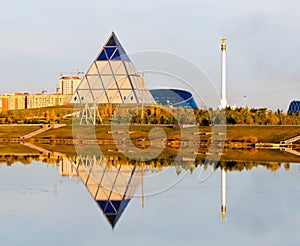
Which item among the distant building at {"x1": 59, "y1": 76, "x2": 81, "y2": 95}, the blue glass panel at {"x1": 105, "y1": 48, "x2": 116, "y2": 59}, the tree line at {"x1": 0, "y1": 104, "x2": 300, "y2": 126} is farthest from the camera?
the distant building at {"x1": 59, "y1": 76, "x2": 81, "y2": 95}

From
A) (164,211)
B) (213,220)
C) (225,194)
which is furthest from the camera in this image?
(225,194)

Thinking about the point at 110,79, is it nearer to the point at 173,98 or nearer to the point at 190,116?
the point at 173,98

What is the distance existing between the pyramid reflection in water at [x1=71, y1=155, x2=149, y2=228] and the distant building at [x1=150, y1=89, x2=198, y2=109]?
59.4 ft

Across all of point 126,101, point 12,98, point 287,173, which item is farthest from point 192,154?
point 12,98

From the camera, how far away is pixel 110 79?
156 ft

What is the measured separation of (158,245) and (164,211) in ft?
8.35

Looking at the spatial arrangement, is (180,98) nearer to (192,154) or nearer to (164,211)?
(192,154)

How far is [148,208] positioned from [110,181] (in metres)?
4.13

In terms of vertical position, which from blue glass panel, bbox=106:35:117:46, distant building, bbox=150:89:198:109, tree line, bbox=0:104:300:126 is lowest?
tree line, bbox=0:104:300:126

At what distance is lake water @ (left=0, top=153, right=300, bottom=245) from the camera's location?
8797 millimetres

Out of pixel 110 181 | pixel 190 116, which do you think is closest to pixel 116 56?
pixel 190 116

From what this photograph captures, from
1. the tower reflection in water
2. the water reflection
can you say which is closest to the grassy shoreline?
the water reflection

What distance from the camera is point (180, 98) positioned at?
3997 cm

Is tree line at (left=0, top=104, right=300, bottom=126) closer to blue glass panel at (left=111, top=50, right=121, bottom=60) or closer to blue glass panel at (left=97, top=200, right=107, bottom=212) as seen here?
blue glass panel at (left=111, top=50, right=121, bottom=60)
